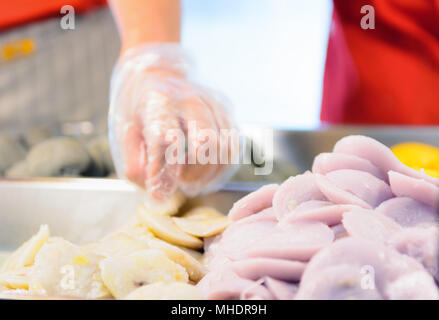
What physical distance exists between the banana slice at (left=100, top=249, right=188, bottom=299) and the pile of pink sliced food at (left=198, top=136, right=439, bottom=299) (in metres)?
0.08

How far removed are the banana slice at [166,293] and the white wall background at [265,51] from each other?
15.3 ft

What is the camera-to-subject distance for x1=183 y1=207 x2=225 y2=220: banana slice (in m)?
1.42

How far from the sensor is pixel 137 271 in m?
0.87

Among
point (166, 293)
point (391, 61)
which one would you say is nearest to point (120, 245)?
point (166, 293)

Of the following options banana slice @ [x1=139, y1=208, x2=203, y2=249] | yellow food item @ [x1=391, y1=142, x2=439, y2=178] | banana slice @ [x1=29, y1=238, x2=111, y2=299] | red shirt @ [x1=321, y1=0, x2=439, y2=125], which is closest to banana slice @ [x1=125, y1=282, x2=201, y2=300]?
banana slice @ [x1=29, y1=238, x2=111, y2=299]

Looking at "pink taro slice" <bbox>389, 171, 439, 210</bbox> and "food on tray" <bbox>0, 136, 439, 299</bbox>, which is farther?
"pink taro slice" <bbox>389, 171, 439, 210</bbox>

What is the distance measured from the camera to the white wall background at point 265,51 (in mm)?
5508

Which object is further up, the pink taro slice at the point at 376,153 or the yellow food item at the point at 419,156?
the pink taro slice at the point at 376,153

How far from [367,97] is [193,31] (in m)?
3.47

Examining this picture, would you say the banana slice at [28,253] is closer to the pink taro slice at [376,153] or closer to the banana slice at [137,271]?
the banana slice at [137,271]

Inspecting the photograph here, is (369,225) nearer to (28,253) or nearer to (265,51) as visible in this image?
(28,253)

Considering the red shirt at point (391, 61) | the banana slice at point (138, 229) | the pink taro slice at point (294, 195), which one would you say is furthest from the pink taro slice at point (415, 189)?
the red shirt at point (391, 61)

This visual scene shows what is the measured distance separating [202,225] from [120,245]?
23cm

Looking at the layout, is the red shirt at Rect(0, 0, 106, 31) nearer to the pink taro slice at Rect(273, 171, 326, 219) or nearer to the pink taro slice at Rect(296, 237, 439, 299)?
the pink taro slice at Rect(273, 171, 326, 219)
